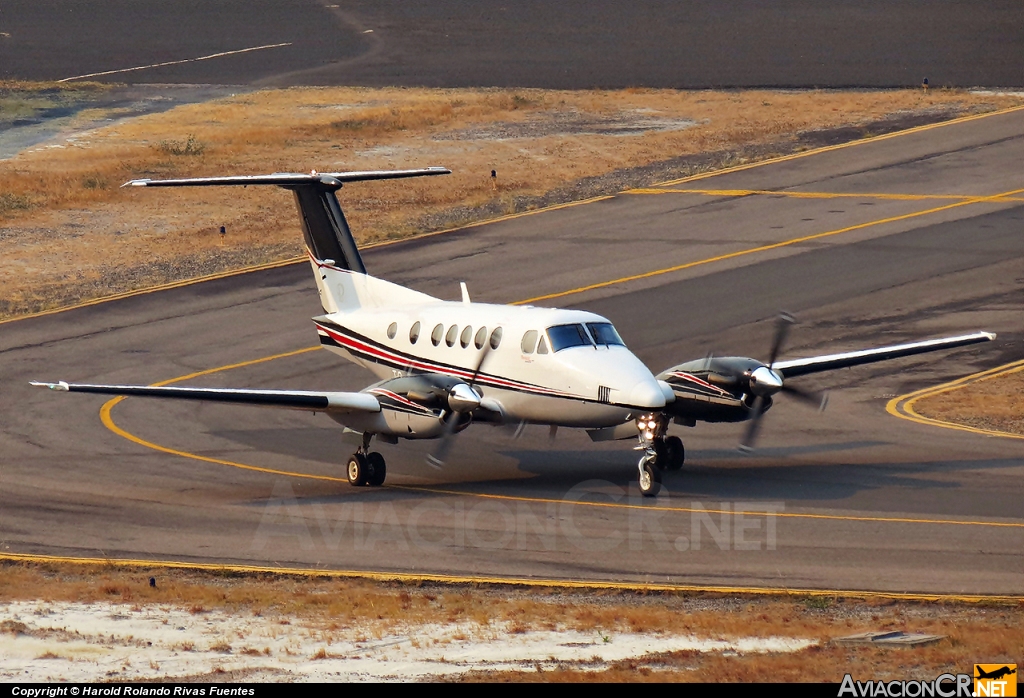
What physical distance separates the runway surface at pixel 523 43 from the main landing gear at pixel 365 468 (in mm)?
51679

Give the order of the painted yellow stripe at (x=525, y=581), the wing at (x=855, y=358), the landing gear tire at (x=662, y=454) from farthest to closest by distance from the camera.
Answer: the wing at (x=855, y=358) → the landing gear tire at (x=662, y=454) → the painted yellow stripe at (x=525, y=581)

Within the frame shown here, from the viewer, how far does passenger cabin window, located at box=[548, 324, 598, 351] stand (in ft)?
95.8

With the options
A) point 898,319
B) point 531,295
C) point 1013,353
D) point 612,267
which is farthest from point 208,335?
point 1013,353

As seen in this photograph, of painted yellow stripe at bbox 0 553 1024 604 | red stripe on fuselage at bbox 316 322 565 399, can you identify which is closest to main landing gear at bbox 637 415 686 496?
red stripe on fuselage at bbox 316 322 565 399

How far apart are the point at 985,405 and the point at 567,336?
41.5 ft

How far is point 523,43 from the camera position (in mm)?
92312

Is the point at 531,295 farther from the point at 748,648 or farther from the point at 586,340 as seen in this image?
the point at 748,648

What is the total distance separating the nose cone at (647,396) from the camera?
2736 cm

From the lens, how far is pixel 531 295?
46.2 m

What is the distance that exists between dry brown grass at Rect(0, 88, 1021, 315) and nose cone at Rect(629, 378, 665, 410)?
2690cm

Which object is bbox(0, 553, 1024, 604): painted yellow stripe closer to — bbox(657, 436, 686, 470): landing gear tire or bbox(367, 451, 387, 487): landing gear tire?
bbox(367, 451, 387, 487): landing gear tire

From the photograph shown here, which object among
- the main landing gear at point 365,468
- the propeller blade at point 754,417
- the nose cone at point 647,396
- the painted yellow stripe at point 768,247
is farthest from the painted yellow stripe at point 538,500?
the painted yellow stripe at point 768,247

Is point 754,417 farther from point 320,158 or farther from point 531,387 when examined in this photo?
point 320,158

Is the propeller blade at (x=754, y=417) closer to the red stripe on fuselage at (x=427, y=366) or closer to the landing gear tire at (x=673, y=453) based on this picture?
the landing gear tire at (x=673, y=453)
